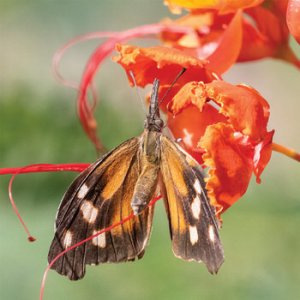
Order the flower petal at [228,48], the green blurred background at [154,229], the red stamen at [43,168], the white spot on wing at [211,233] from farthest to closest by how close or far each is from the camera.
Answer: the green blurred background at [154,229] → the flower petal at [228,48] → the red stamen at [43,168] → the white spot on wing at [211,233]

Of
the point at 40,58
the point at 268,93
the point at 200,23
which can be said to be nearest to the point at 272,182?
the point at 200,23

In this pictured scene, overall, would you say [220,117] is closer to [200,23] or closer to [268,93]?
[200,23]

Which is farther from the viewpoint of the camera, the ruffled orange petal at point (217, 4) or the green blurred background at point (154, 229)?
the green blurred background at point (154, 229)

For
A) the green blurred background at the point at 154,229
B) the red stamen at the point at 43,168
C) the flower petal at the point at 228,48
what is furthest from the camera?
the green blurred background at the point at 154,229

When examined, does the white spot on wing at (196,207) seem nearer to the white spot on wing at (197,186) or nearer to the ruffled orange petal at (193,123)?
the white spot on wing at (197,186)

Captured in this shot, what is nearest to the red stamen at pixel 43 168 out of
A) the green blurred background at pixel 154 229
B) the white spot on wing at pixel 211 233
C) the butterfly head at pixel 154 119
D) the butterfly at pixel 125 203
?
the butterfly at pixel 125 203

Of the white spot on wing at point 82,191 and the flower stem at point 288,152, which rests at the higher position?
the flower stem at point 288,152

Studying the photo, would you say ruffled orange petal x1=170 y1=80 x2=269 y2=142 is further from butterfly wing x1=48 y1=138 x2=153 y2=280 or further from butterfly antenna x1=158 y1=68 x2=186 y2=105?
butterfly wing x1=48 y1=138 x2=153 y2=280
